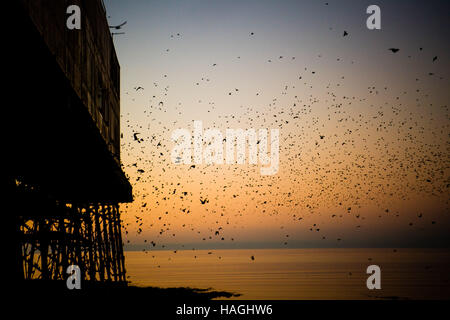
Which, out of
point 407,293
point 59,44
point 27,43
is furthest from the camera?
point 407,293

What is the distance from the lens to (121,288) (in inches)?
1020

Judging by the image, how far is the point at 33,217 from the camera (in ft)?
65.9

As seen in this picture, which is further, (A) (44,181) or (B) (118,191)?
(B) (118,191)

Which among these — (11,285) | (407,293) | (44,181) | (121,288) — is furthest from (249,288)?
(11,285)

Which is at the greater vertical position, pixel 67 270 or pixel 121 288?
pixel 67 270
